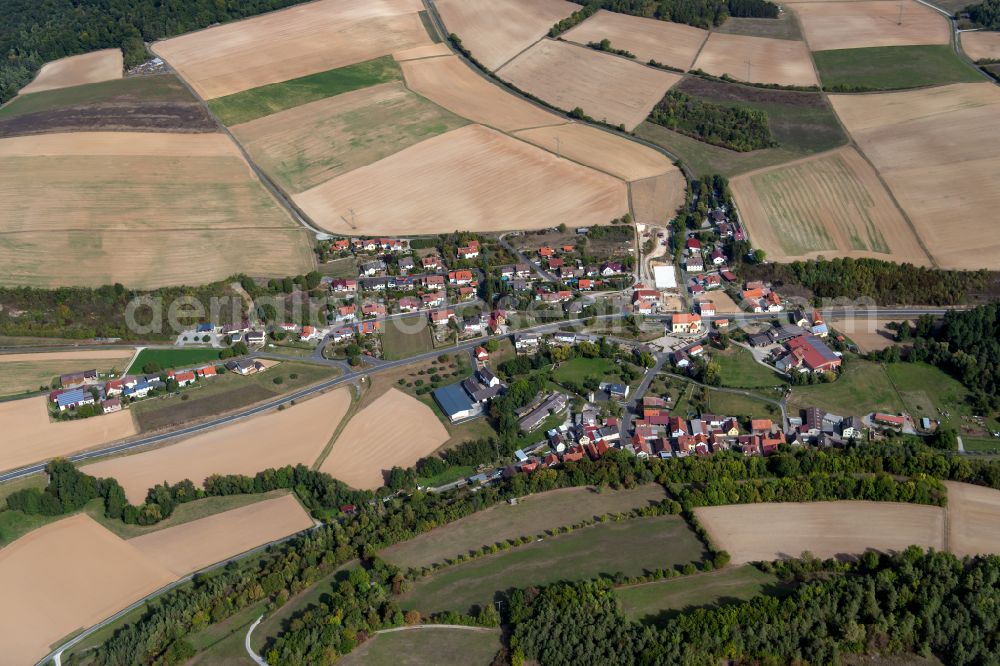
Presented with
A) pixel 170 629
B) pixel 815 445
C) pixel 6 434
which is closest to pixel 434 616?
pixel 170 629

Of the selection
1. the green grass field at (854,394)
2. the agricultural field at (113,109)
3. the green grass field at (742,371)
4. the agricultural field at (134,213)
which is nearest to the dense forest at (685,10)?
the agricultural field at (113,109)

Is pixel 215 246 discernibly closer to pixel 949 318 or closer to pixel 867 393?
pixel 867 393

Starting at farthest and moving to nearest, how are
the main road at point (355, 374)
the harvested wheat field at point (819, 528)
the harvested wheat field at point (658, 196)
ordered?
the harvested wheat field at point (658, 196)
the main road at point (355, 374)
the harvested wheat field at point (819, 528)

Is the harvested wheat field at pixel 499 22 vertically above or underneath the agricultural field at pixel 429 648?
above

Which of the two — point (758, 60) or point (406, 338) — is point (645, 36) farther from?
point (406, 338)

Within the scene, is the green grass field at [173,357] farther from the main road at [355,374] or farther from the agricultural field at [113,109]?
the agricultural field at [113,109]

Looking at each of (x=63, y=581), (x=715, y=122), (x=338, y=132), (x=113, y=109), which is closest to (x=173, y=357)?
(x=63, y=581)

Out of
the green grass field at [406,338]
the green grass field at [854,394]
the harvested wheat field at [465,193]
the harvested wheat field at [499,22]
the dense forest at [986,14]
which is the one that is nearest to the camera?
the green grass field at [854,394]
